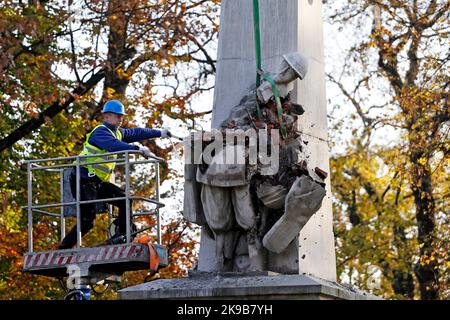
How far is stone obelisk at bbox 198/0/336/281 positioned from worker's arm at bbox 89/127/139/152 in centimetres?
102

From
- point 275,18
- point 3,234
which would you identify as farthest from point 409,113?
point 275,18

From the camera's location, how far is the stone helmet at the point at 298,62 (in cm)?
1186

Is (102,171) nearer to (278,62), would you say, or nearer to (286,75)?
(278,62)

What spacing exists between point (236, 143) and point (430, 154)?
9158mm

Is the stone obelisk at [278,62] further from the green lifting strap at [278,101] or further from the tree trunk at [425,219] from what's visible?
the tree trunk at [425,219]

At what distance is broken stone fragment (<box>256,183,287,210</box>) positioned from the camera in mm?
11477

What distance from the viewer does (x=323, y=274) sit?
11.9 meters

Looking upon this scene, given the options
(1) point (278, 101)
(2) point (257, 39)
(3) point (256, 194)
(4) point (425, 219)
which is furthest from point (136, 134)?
(4) point (425, 219)

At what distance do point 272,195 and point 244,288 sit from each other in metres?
0.94

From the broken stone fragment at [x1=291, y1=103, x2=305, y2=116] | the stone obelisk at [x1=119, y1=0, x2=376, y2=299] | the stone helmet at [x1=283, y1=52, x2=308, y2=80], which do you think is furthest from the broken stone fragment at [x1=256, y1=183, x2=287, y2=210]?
the stone helmet at [x1=283, y1=52, x2=308, y2=80]

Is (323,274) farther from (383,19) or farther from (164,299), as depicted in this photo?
(383,19)

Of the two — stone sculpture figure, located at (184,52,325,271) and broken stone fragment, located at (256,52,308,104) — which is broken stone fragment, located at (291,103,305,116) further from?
broken stone fragment, located at (256,52,308,104)

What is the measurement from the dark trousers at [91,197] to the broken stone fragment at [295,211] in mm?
2083

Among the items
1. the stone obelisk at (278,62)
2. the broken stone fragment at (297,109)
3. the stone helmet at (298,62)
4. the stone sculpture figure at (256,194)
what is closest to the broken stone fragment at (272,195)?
the stone sculpture figure at (256,194)
